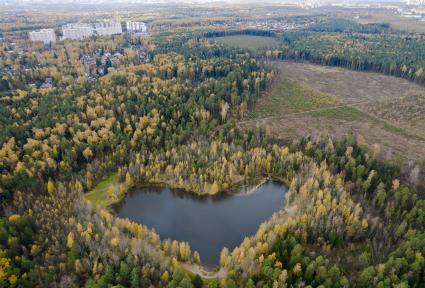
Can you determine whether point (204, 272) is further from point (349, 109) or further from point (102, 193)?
point (349, 109)

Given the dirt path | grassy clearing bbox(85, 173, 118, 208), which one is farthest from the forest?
grassy clearing bbox(85, 173, 118, 208)

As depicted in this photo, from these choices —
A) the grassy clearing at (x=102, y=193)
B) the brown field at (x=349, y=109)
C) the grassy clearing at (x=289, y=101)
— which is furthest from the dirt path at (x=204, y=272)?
the grassy clearing at (x=289, y=101)

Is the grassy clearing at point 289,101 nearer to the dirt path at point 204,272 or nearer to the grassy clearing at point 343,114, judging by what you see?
the grassy clearing at point 343,114

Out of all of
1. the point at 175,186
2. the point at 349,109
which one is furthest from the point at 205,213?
the point at 349,109

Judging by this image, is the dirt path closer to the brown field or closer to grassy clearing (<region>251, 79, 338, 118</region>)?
the brown field

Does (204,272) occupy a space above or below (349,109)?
below
